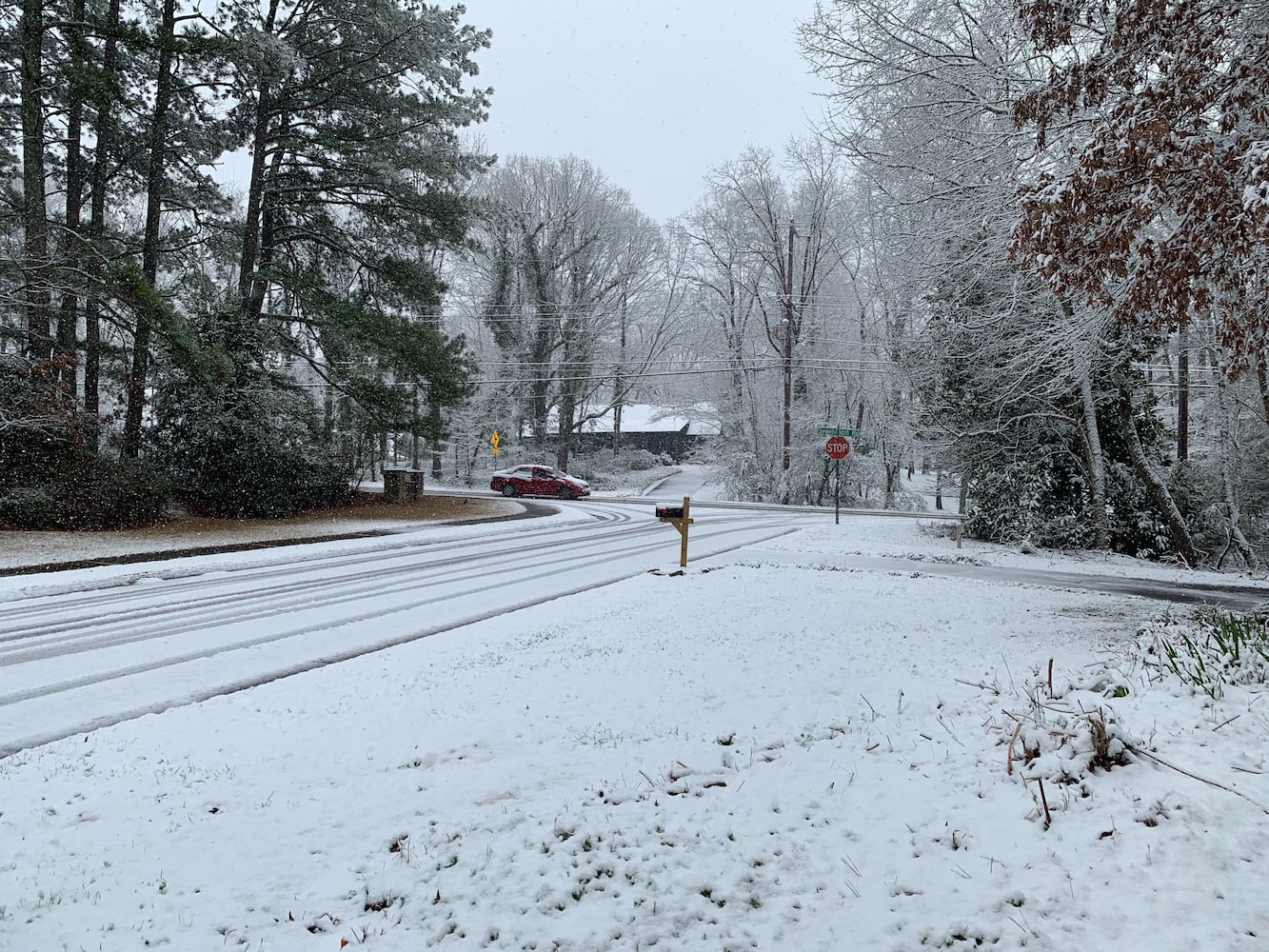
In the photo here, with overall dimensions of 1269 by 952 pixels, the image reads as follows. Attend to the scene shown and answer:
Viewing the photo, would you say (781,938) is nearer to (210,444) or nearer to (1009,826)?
(1009,826)

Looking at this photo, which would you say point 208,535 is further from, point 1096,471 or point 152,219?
point 1096,471

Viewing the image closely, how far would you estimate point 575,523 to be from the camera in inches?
813

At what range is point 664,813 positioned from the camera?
348 centimetres

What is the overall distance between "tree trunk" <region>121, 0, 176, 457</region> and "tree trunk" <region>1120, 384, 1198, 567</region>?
72.2 feet

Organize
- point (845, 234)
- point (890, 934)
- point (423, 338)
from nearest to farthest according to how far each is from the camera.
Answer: point (890, 934)
point (423, 338)
point (845, 234)

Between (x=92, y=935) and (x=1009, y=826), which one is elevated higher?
(x=1009, y=826)

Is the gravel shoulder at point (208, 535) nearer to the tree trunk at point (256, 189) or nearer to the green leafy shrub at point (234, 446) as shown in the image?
the green leafy shrub at point (234, 446)

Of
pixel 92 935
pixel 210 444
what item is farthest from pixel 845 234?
pixel 92 935

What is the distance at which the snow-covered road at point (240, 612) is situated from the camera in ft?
17.7

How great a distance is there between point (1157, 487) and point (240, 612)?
17.5 metres

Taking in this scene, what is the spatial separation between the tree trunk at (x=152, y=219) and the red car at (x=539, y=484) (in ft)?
56.0

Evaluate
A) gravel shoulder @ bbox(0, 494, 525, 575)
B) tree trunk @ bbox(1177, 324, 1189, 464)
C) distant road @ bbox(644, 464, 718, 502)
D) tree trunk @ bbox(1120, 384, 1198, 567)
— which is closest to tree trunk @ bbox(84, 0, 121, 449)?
gravel shoulder @ bbox(0, 494, 525, 575)

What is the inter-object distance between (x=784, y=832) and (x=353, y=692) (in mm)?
3324

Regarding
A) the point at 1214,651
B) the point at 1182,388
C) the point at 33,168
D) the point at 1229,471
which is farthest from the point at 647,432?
the point at 1214,651
